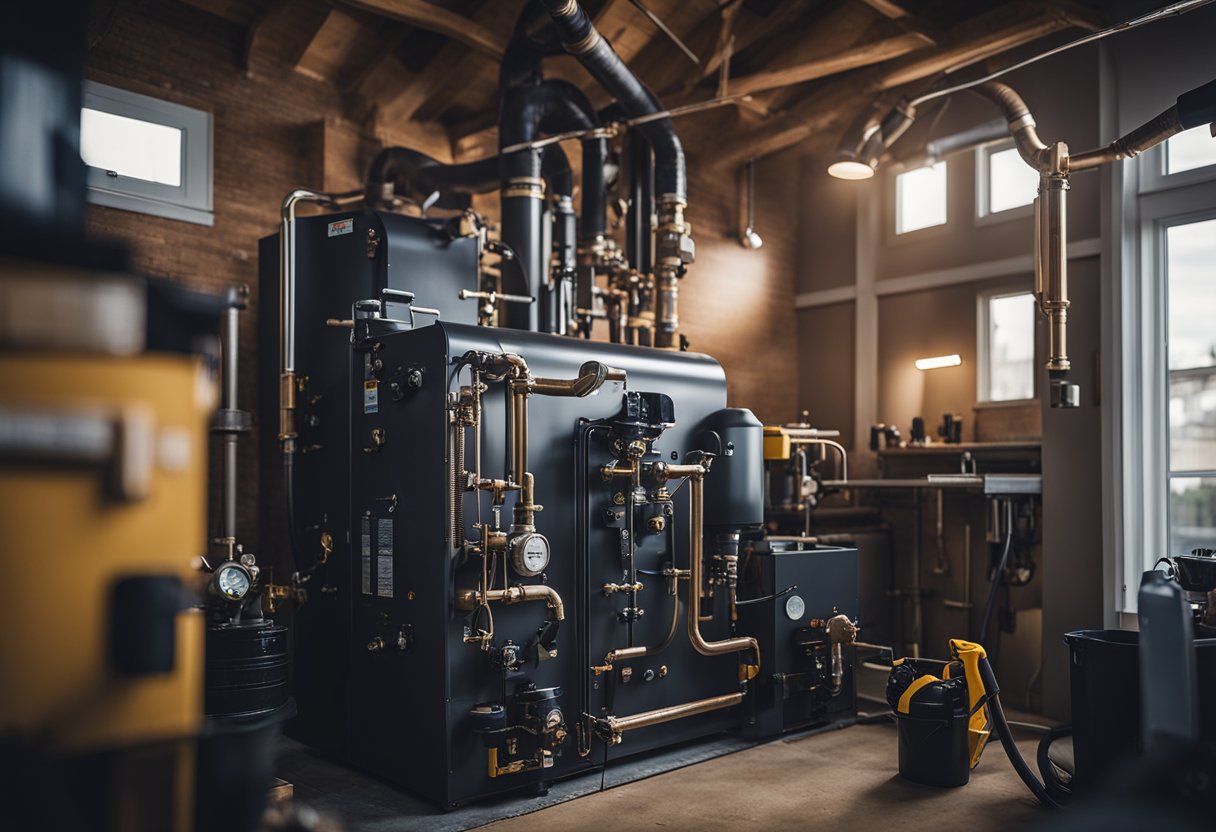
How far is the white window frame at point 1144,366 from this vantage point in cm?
539

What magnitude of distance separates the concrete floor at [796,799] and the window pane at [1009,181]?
12.7 ft

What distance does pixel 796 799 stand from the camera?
424cm

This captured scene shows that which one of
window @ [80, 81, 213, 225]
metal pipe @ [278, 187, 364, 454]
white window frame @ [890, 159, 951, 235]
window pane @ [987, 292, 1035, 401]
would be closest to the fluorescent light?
window pane @ [987, 292, 1035, 401]

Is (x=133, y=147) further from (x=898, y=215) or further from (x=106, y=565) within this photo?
(x=898, y=215)

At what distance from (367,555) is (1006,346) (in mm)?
4843

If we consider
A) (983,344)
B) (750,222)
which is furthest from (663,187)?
(983,344)

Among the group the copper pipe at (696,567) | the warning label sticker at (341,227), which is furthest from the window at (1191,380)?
the warning label sticker at (341,227)

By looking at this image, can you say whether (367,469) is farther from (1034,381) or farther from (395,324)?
(1034,381)

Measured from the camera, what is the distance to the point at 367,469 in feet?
14.9

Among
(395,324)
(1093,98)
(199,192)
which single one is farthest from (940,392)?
(199,192)

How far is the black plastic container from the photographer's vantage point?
4387 millimetres

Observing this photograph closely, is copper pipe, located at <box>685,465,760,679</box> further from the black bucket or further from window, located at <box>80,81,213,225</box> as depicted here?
window, located at <box>80,81,213,225</box>

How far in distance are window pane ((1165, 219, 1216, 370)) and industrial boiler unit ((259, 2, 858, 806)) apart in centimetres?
232

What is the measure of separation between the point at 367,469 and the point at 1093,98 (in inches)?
189
